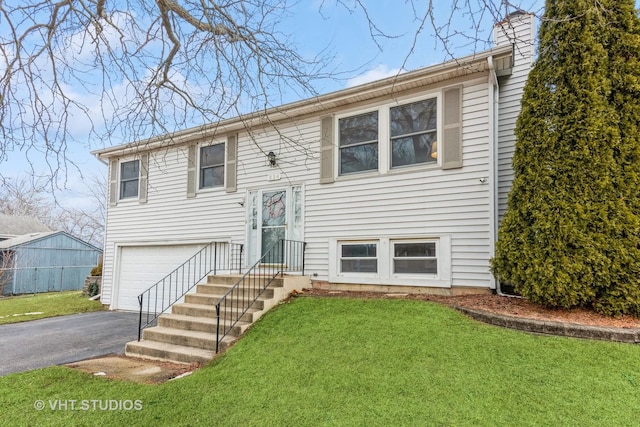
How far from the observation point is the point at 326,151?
7.62m

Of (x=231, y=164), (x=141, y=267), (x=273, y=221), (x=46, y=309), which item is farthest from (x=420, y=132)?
(x=46, y=309)

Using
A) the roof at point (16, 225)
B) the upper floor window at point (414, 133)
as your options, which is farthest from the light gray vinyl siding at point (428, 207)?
the roof at point (16, 225)

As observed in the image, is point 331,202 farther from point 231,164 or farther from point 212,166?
point 212,166

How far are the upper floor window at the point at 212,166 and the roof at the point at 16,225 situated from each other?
17711 millimetres

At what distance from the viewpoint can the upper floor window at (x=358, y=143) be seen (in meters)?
7.20

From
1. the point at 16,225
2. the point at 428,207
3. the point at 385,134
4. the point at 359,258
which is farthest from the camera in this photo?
the point at 16,225

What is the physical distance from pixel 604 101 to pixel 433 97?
8.44 ft

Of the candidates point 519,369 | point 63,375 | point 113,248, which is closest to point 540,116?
point 519,369

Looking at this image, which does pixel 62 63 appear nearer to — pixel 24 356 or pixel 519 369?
pixel 24 356

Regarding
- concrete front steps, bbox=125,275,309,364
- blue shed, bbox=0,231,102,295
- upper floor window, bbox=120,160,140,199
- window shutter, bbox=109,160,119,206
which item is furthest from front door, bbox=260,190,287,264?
blue shed, bbox=0,231,102,295

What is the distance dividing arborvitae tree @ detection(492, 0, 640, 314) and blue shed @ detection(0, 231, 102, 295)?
19.6m

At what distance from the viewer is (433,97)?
662 centimetres

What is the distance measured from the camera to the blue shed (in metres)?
17.3

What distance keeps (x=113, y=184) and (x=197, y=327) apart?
23.7 feet
